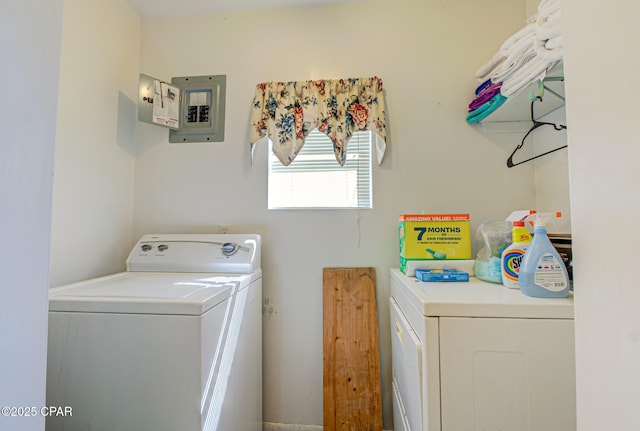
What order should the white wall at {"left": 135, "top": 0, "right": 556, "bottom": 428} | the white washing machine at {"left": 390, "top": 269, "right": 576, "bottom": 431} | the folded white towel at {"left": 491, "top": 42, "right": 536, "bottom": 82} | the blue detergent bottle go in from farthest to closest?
1. the white wall at {"left": 135, "top": 0, "right": 556, "bottom": 428}
2. the folded white towel at {"left": 491, "top": 42, "right": 536, "bottom": 82}
3. the blue detergent bottle
4. the white washing machine at {"left": 390, "top": 269, "right": 576, "bottom": 431}

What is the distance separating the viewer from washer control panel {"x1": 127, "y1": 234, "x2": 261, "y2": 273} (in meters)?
1.52

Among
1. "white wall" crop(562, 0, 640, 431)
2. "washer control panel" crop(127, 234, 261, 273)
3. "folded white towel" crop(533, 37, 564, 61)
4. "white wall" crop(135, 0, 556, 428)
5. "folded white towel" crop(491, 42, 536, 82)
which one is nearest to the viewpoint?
"white wall" crop(562, 0, 640, 431)

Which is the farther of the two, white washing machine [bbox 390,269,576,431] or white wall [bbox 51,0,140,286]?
white wall [bbox 51,0,140,286]

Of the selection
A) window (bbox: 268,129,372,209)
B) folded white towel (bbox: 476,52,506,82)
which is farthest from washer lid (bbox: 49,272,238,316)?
folded white towel (bbox: 476,52,506,82)

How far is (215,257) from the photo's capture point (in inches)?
60.5

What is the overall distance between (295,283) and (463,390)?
1.07 m

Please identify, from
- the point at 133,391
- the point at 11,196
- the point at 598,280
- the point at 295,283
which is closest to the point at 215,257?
the point at 295,283

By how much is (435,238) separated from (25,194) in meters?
1.47

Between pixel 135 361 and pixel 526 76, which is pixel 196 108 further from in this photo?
pixel 526 76

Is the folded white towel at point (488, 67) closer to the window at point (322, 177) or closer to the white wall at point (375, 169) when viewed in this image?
the white wall at point (375, 169)

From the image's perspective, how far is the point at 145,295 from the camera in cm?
100

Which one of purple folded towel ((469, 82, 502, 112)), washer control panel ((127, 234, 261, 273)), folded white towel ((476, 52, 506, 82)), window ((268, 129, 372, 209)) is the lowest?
washer control panel ((127, 234, 261, 273))

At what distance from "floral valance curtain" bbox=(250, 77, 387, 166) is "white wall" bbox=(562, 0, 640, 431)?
1.13m

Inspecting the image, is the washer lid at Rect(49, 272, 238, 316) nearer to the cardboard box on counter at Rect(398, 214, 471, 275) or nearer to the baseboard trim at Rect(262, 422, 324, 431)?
the cardboard box on counter at Rect(398, 214, 471, 275)
